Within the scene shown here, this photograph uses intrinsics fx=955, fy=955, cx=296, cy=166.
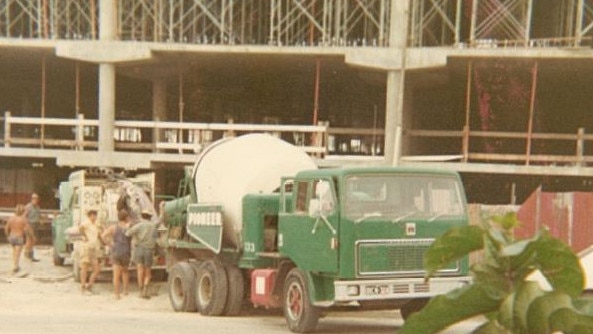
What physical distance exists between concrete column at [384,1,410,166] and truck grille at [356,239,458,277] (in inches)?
527

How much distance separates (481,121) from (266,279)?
18878 millimetres

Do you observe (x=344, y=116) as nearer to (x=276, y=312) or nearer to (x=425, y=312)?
(x=276, y=312)

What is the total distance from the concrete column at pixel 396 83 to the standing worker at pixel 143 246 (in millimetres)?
9694

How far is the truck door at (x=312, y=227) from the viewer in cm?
1258

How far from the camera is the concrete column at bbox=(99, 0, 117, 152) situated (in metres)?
27.6

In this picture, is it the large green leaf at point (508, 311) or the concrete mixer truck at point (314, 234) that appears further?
the concrete mixer truck at point (314, 234)

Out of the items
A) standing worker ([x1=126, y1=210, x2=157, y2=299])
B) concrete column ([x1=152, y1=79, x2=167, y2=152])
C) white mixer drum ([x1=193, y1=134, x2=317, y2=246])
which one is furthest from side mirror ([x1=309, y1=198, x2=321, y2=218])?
concrete column ([x1=152, y1=79, x2=167, y2=152])

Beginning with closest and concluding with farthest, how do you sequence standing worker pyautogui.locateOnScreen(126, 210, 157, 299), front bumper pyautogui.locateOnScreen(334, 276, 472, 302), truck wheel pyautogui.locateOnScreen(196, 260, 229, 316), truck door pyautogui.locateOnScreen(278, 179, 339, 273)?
front bumper pyautogui.locateOnScreen(334, 276, 472, 302)
truck door pyautogui.locateOnScreen(278, 179, 339, 273)
truck wheel pyautogui.locateOnScreen(196, 260, 229, 316)
standing worker pyautogui.locateOnScreen(126, 210, 157, 299)

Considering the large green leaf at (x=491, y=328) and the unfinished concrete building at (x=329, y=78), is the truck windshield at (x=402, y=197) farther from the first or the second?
the unfinished concrete building at (x=329, y=78)

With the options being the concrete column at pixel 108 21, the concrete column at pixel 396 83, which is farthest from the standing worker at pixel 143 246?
the concrete column at pixel 108 21

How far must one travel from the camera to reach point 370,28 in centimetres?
2966

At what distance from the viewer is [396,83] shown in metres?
26.2

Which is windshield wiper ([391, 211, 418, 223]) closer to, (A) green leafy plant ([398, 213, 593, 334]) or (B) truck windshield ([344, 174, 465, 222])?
(B) truck windshield ([344, 174, 465, 222])

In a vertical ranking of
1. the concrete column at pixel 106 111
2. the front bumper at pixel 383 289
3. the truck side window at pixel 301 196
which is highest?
→ the concrete column at pixel 106 111
